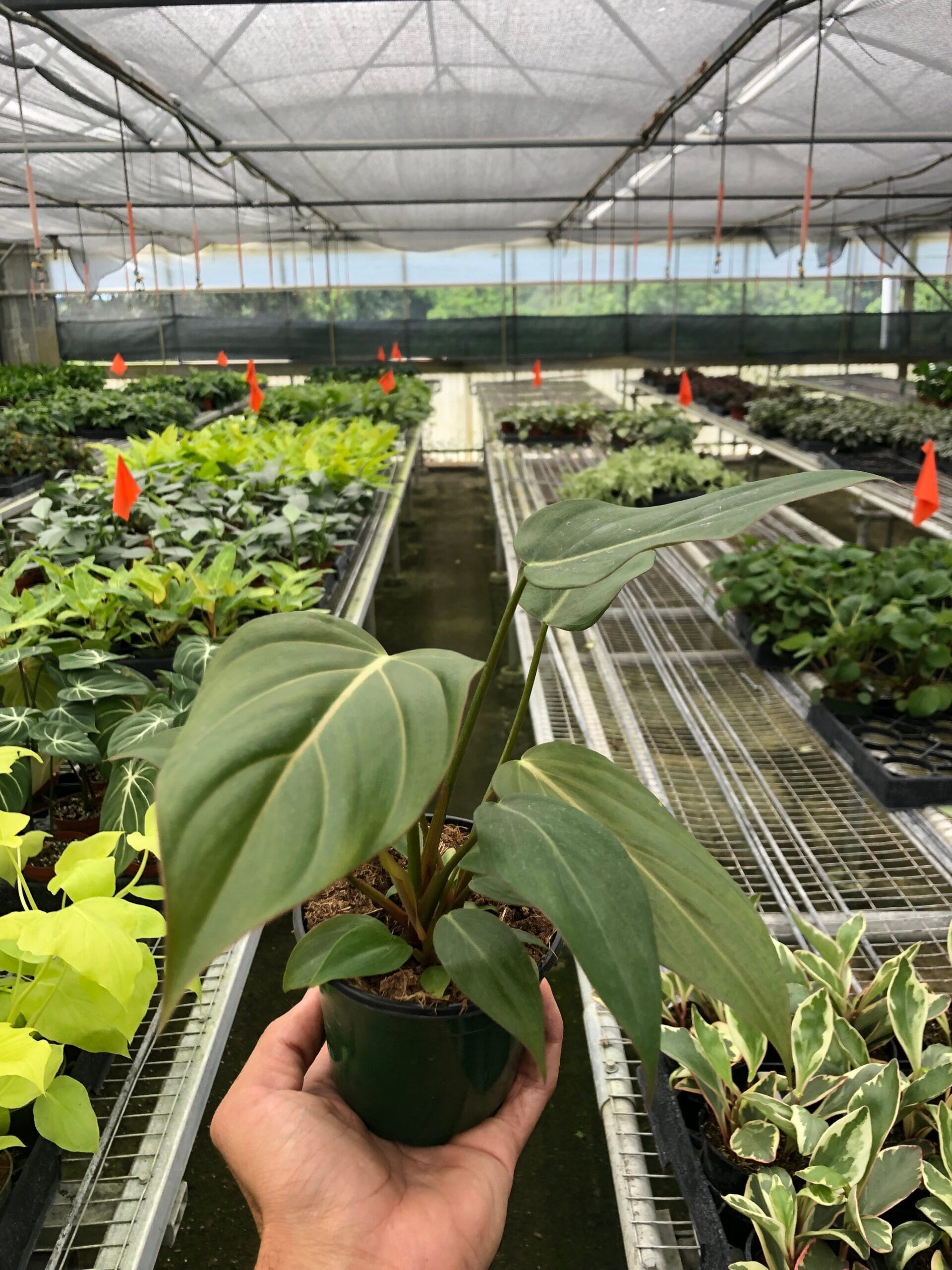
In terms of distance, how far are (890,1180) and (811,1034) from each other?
7.1 inches

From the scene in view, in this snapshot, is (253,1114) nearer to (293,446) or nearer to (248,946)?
(248,946)

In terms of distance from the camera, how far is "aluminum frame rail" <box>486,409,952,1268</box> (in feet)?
3.91

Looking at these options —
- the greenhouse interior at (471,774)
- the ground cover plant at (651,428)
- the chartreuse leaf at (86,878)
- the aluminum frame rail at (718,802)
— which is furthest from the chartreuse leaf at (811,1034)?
the ground cover plant at (651,428)

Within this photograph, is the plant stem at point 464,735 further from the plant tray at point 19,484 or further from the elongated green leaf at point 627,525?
the plant tray at point 19,484

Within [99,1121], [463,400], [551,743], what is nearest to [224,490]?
[99,1121]

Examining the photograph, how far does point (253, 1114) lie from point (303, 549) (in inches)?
89.6

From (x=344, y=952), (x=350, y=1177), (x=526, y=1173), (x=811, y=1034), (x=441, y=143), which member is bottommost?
(x=526, y=1173)

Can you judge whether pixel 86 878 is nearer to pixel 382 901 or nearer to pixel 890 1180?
pixel 382 901

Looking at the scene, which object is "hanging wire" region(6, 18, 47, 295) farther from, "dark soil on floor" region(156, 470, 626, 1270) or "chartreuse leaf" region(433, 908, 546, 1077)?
"chartreuse leaf" region(433, 908, 546, 1077)

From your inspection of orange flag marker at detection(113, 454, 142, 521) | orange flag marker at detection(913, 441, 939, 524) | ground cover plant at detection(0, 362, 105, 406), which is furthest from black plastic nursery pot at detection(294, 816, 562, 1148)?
ground cover plant at detection(0, 362, 105, 406)

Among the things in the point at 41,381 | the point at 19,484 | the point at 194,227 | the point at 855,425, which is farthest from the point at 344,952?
the point at 41,381

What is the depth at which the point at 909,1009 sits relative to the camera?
1.12 meters

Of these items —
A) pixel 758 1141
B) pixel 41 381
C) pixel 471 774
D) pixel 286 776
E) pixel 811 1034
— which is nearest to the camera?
pixel 286 776

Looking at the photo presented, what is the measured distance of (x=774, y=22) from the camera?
12.8ft
